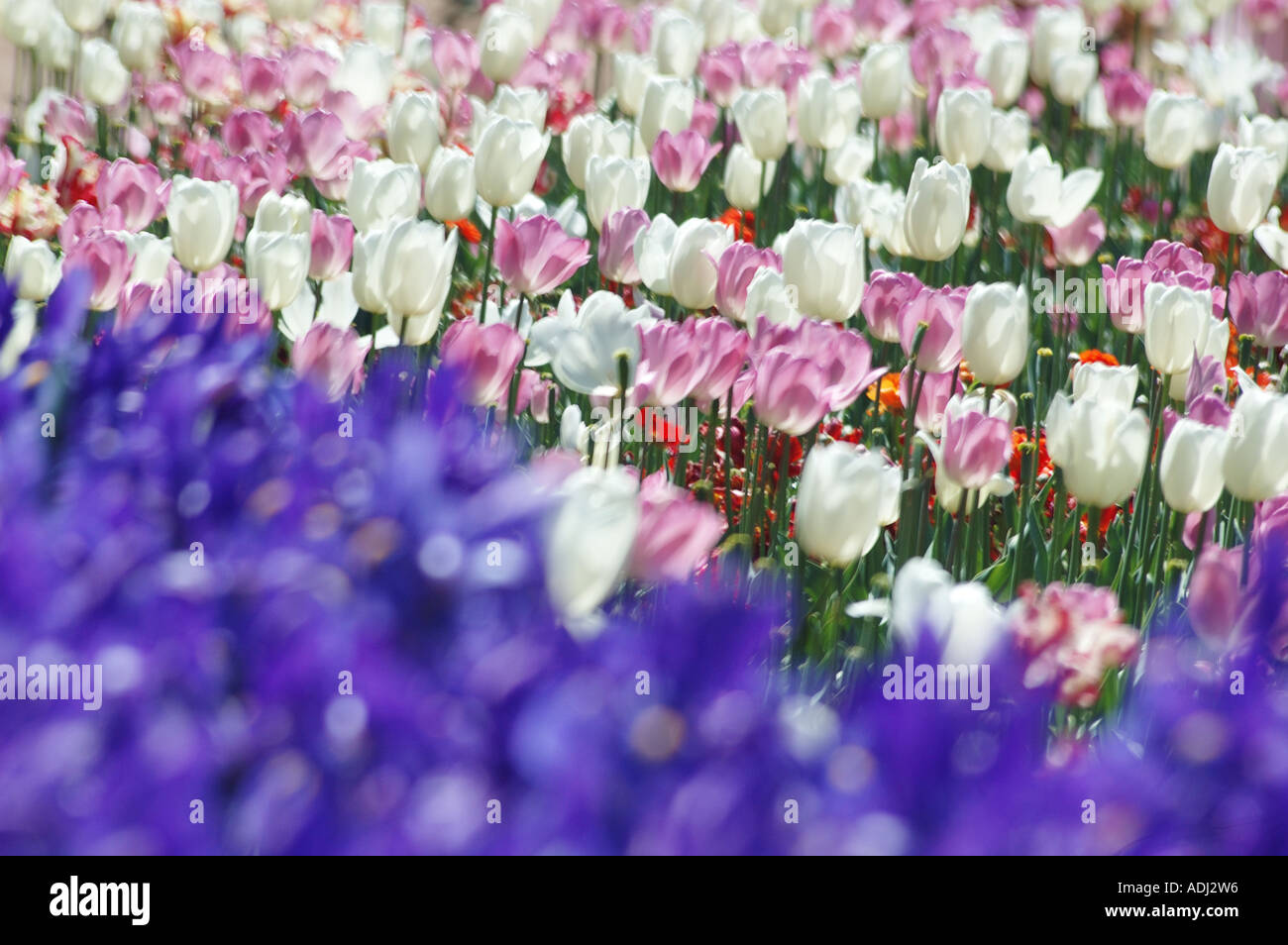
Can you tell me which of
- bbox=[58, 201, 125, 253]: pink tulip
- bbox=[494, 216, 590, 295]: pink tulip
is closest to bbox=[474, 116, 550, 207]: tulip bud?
bbox=[494, 216, 590, 295]: pink tulip

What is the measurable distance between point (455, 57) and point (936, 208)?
187 centimetres

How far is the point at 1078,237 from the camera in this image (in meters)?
3.14

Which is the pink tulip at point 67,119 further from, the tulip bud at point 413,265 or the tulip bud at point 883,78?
the tulip bud at point 883,78

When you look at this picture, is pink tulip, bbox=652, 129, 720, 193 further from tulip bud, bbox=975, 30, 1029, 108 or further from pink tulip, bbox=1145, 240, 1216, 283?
tulip bud, bbox=975, 30, 1029, 108

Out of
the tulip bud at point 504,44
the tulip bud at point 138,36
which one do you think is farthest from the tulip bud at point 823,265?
the tulip bud at point 138,36

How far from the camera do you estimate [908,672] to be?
1.27m

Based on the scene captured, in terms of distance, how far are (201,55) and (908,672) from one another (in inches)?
122

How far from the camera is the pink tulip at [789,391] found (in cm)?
192

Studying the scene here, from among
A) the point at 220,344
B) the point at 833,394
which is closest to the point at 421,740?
the point at 220,344

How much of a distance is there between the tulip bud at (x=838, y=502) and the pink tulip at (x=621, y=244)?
38.8 inches
